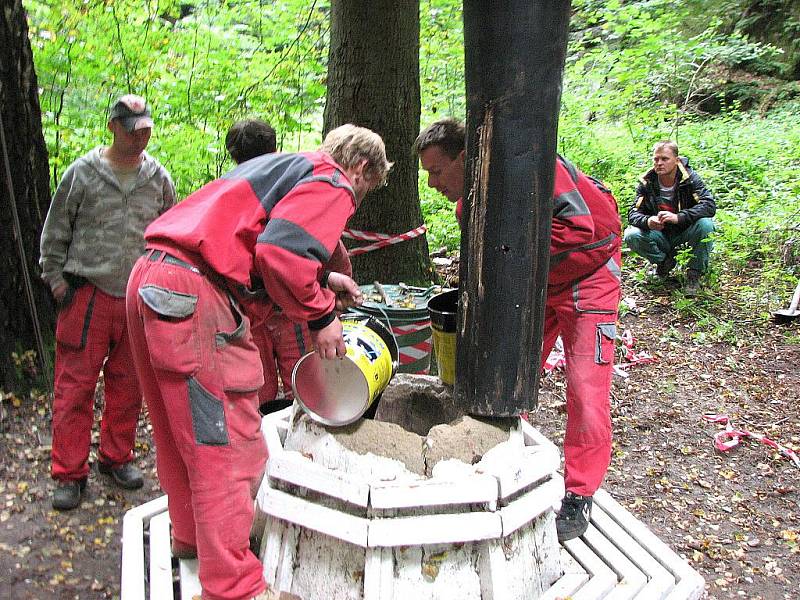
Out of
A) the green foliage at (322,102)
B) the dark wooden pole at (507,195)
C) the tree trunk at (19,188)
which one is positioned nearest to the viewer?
the dark wooden pole at (507,195)

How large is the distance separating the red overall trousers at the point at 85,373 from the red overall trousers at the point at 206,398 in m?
1.11

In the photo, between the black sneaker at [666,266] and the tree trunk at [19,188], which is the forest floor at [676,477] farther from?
the black sneaker at [666,266]

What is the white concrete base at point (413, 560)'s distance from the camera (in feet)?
7.43

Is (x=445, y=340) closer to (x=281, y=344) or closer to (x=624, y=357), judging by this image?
(x=281, y=344)

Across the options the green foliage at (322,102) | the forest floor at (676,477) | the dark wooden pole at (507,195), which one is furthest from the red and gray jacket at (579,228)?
the green foliage at (322,102)

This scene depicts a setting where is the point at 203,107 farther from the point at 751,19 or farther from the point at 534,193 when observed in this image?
the point at 751,19

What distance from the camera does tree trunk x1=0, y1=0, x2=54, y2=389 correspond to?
13.5ft

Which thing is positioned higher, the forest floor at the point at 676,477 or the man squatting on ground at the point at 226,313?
the man squatting on ground at the point at 226,313

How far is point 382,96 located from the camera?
4.68 metres

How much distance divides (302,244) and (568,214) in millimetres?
1197

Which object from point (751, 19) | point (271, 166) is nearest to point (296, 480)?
point (271, 166)

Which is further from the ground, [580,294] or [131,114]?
[131,114]

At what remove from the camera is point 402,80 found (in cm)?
471

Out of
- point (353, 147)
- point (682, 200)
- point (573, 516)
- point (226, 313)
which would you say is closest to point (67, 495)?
point (226, 313)
